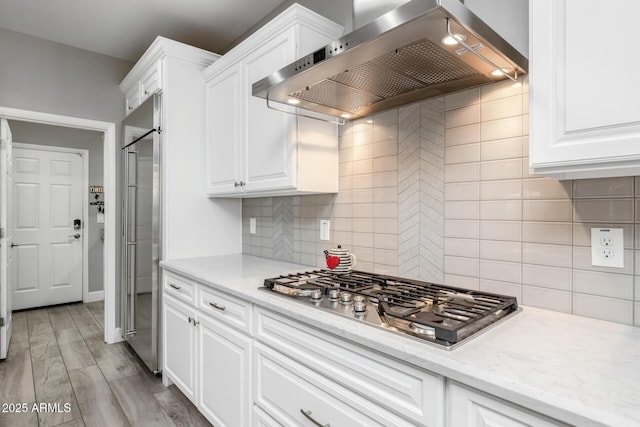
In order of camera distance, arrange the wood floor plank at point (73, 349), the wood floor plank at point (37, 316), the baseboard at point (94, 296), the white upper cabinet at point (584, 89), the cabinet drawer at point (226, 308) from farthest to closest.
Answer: the baseboard at point (94, 296) < the wood floor plank at point (37, 316) < the wood floor plank at point (73, 349) < the cabinet drawer at point (226, 308) < the white upper cabinet at point (584, 89)

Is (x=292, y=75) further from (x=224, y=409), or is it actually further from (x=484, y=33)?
(x=224, y=409)

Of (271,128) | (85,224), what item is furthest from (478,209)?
(85,224)

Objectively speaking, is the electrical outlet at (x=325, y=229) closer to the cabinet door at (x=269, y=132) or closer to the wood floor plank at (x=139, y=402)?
the cabinet door at (x=269, y=132)

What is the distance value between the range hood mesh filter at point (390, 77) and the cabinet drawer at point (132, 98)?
2.01 metres

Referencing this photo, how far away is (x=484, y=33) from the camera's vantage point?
1.01 meters

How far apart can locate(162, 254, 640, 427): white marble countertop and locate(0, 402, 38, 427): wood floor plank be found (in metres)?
1.93

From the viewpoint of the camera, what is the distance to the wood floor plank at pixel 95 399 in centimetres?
205

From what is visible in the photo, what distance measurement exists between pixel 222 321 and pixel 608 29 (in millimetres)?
→ 1769

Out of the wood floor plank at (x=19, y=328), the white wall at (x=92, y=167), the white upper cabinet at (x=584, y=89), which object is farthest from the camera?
the white wall at (x=92, y=167)

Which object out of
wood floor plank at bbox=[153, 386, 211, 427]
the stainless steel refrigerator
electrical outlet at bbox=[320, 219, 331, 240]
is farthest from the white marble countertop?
the stainless steel refrigerator

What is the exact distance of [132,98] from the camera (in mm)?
3105

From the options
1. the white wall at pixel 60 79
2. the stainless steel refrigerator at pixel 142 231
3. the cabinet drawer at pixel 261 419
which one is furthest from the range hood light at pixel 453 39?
the white wall at pixel 60 79

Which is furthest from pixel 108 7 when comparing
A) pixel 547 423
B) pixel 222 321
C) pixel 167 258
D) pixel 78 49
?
pixel 547 423

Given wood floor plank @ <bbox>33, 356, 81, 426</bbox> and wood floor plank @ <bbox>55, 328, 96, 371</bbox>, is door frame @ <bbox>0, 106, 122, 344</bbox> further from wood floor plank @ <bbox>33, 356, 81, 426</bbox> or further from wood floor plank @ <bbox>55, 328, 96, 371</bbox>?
wood floor plank @ <bbox>33, 356, 81, 426</bbox>
